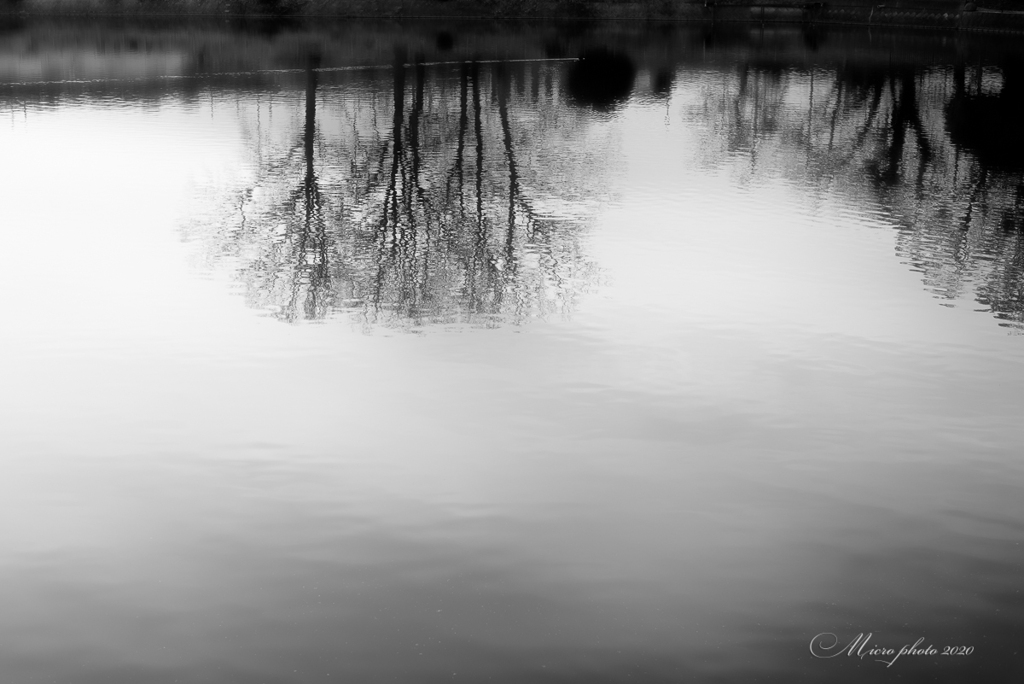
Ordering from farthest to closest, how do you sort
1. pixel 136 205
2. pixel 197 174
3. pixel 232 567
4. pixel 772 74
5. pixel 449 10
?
pixel 449 10
pixel 772 74
pixel 197 174
pixel 136 205
pixel 232 567

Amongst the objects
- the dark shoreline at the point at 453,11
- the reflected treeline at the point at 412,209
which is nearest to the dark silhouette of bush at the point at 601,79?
the reflected treeline at the point at 412,209

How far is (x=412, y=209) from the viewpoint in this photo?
24203mm

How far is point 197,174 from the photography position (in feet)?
89.9

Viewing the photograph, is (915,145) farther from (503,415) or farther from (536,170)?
(503,415)

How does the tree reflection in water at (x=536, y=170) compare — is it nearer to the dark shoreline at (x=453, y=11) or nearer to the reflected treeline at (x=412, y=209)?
the reflected treeline at (x=412, y=209)

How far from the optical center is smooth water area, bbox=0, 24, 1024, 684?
8945 millimetres

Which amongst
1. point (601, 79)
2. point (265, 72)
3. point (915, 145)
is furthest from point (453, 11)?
point (915, 145)

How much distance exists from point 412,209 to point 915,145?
623 inches

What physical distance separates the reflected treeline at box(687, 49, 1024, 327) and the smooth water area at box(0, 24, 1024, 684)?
0.21 m

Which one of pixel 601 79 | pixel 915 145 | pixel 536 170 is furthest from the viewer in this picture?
pixel 601 79

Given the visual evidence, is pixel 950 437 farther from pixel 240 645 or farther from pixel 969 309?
pixel 240 645

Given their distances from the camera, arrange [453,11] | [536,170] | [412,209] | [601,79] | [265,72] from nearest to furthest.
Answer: [412,209] → [536,170] → [601,79] → [265,72] → [453,11]

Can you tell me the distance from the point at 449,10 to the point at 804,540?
3060 inches

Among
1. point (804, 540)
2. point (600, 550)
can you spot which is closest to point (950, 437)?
point (804, 540)
